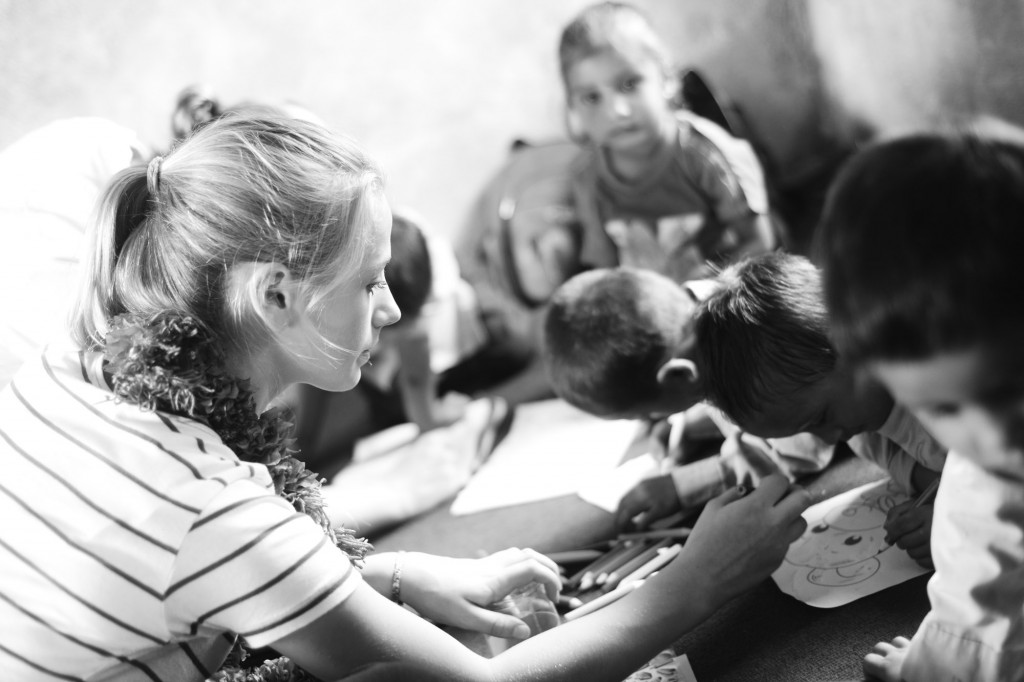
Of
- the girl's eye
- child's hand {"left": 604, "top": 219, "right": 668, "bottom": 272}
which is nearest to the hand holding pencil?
child's hand {"left": 604, "top": 219, "right": 668, "bottom": 272}

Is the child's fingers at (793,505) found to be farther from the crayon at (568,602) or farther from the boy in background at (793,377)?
the crayon at (568,602)

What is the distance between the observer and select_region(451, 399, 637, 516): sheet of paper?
161 cm

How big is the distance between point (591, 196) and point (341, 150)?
1.12 metres

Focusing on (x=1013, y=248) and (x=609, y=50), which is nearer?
(x=1013, y=248)

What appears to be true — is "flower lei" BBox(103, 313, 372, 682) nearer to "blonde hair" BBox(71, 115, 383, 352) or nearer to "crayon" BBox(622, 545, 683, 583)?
"blonde hair" BBox(71, 115, 383, 352)

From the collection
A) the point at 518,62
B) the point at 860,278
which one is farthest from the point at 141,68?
the point at 860,278

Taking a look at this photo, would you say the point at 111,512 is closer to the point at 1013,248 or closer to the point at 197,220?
the point at 197,220

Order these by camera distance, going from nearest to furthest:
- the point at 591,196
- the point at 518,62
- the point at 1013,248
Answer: the point at 1013,248 → the point at 591,196 → the point at 518,62

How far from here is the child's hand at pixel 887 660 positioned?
0.92 metres

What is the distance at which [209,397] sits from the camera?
895mm

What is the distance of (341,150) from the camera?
0.95 m

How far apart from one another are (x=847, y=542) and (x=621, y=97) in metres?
0.97

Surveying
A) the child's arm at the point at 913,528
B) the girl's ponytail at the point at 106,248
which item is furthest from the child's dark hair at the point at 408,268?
the child's arm at the point at 913,528

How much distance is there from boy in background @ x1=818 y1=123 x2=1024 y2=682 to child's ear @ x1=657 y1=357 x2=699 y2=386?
571 mm
